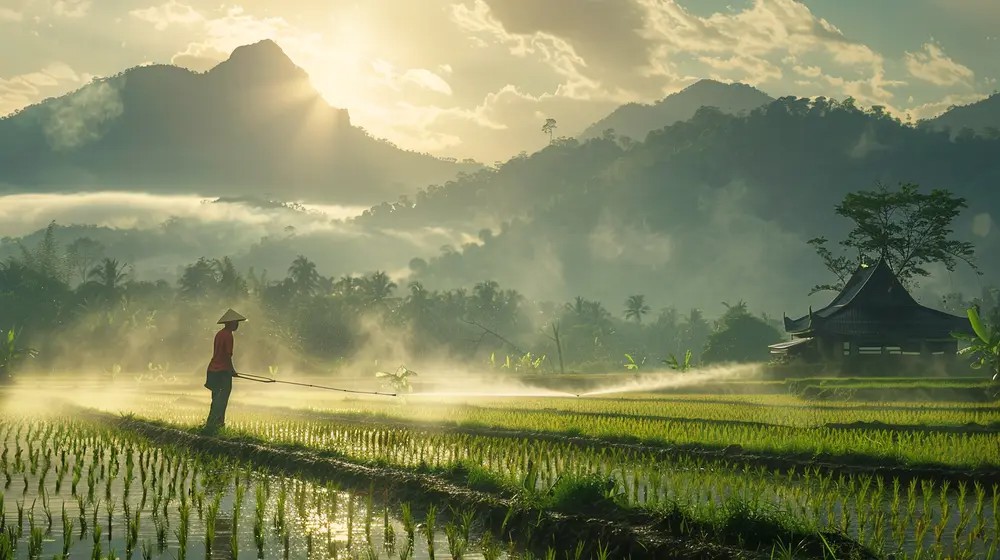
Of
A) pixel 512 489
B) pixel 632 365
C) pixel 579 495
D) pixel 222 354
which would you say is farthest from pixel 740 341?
pixel 579 495

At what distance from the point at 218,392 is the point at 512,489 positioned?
10078 millimetres

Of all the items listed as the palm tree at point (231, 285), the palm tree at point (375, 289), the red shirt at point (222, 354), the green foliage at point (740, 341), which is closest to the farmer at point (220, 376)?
the red shirt at point (222, 354)

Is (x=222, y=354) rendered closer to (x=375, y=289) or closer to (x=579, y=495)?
(x=579, y=495)

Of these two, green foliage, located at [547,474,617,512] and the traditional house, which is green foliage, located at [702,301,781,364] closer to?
the traditional house

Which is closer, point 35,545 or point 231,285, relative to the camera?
point 35,545

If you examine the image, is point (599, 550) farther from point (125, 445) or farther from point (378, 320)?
point (378, 320)

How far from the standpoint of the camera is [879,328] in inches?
2037

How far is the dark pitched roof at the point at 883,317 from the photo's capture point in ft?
170

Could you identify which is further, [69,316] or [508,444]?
[69,316]

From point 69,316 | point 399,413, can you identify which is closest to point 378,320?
point 69,316

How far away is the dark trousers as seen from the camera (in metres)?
19.4

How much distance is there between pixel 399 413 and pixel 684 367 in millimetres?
37905

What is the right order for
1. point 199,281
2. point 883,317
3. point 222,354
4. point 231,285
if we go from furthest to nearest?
point 199,281, point 231,285, point 883,317, point 222,354

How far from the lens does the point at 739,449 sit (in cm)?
1661
